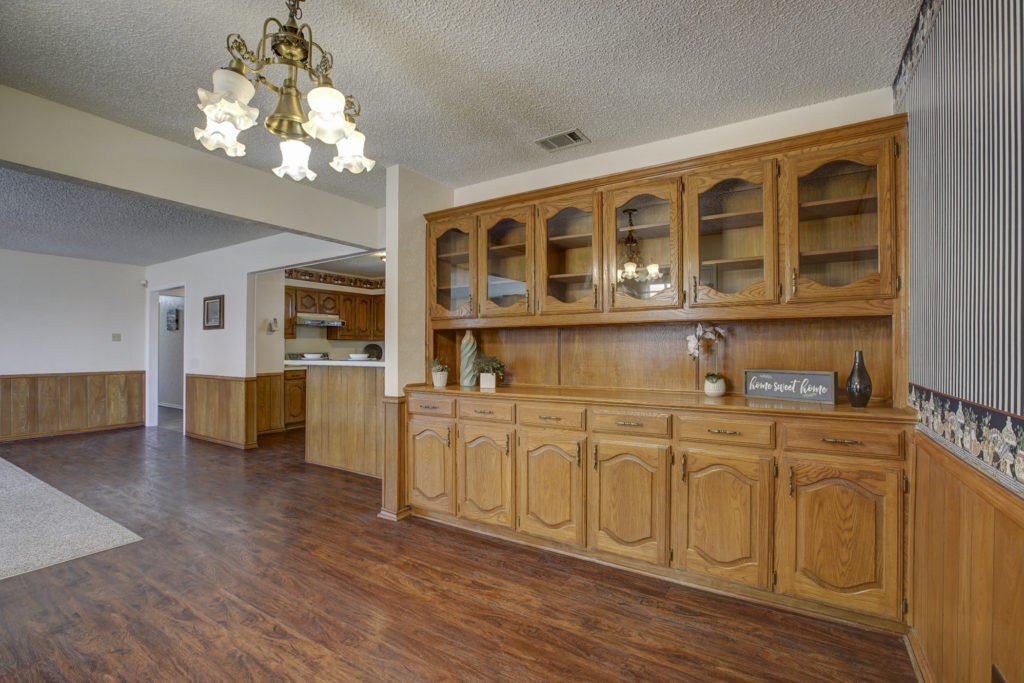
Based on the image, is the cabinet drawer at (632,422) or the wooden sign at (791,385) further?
the cabinet drawer at (632,422)

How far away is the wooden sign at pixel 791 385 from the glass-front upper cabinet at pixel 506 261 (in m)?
1.40

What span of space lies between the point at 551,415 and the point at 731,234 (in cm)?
144

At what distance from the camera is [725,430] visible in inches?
87.2

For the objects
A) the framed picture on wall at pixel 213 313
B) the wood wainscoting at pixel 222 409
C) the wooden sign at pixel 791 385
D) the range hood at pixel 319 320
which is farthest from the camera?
the range hood at pixel 319 320

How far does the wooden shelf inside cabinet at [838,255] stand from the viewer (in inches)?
84.4

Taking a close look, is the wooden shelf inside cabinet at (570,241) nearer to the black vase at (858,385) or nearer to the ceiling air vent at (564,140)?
the ceiling air vent at (564,140)

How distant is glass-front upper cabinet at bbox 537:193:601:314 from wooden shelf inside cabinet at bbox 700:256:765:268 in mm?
693

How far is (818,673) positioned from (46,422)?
8.77 meters

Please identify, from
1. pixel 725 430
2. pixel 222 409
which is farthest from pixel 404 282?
pixel 222 409

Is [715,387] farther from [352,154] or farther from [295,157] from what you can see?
[295,157]

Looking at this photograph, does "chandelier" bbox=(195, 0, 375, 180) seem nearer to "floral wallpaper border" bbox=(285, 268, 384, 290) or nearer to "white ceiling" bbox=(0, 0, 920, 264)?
"white ceiling" bbox=(0, 0, 920, 264)

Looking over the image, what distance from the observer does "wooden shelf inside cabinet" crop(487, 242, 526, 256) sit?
10.2ft

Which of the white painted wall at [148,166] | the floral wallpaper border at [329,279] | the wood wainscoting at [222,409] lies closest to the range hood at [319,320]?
the floral wallpaper border at [329,279]


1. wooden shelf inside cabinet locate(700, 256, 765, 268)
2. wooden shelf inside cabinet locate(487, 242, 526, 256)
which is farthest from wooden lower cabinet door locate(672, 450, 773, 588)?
wooden shelf inside cabinet locate(487, 242, 526, 256)
